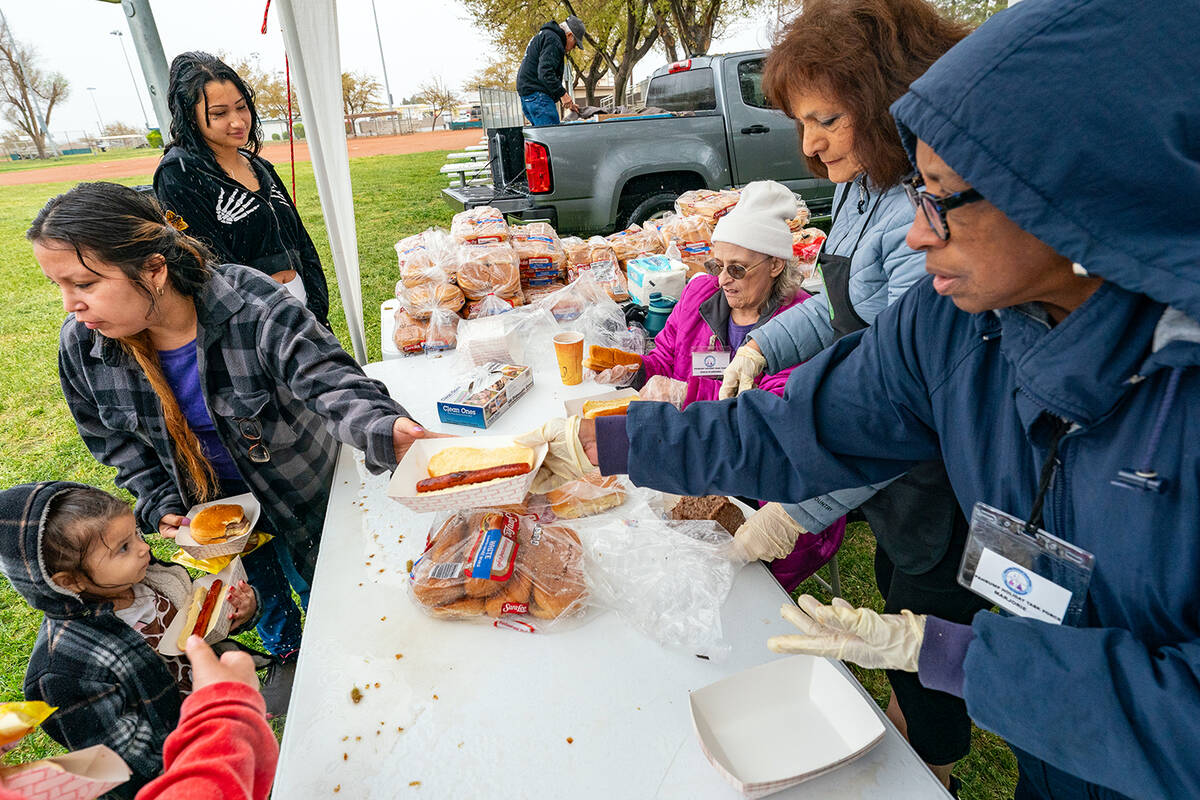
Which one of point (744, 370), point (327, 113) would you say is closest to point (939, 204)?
point (744, 370)

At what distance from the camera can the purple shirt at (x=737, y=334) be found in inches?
103

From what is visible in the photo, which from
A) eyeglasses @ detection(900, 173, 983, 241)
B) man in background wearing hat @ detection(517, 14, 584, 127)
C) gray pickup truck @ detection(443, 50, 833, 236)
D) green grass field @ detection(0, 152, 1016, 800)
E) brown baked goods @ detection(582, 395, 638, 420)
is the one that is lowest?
green grass field @ detection(0, 152, 1016, 800)

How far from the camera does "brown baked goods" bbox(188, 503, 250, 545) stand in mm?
1757

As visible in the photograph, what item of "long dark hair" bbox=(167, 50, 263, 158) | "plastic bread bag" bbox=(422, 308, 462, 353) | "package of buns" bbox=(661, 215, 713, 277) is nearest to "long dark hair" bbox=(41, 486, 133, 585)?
"plastic bread bag" bbox=(422, 308, 462, 353)

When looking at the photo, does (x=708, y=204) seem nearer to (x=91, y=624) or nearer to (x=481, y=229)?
(x=481, y=229)

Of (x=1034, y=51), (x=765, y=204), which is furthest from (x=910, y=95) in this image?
(x=765, y=204)

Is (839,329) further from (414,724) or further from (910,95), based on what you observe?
(414,724)

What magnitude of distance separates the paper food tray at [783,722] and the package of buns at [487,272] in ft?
8.74

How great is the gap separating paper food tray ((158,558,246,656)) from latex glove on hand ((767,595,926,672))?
129 centimetres

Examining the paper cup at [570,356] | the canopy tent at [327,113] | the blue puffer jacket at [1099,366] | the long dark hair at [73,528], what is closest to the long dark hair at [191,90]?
the canopy tent at [327,113]

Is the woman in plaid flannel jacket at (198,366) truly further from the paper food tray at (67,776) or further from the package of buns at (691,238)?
the package of buns at (691,238)

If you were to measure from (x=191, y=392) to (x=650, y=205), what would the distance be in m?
5.26

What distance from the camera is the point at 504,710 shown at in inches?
48.8

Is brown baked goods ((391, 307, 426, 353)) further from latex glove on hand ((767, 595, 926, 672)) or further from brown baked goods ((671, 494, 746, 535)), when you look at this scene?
latex glove on hand ((767, 595, 926, 672))
